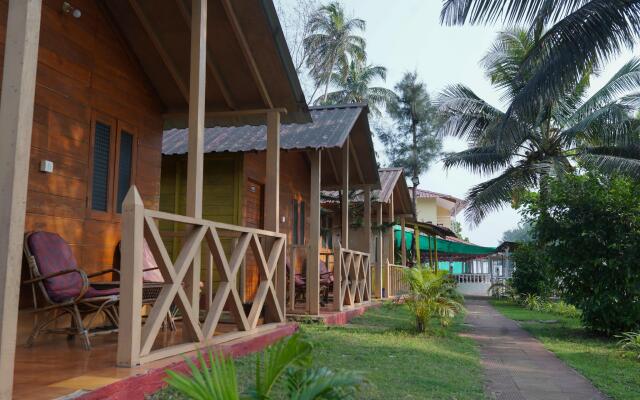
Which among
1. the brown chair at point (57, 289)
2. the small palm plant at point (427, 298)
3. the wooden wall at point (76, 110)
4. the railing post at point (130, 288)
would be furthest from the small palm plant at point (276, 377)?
the small palm plant at point (427, 298)

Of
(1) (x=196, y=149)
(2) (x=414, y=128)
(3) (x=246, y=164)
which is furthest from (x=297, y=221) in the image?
(2) (x=414, y=128)

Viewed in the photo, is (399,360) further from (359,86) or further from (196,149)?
(359,86)

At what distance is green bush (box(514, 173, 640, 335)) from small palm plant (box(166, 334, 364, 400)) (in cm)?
704

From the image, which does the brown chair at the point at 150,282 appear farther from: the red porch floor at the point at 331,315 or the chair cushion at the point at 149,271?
the red porch floor at the point at 331,315

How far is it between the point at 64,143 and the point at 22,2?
2959mm

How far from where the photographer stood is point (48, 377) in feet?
11.5

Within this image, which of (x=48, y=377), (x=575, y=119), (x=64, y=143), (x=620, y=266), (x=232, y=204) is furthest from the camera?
(x=575, y=119)

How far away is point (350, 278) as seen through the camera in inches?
456

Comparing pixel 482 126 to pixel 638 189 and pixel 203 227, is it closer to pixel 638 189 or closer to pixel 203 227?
pixel 638 189

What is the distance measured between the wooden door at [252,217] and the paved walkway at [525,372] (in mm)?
3840

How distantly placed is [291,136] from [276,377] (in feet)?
23.8

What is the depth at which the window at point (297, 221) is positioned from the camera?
12292 millimetres

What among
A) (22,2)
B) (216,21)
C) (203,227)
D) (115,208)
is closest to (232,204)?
(115,208)

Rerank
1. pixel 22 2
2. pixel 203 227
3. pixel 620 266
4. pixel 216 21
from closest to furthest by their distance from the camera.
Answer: pixel 22 2 < pixel 203 227 < pixel 216 21 < pixel 620 266
